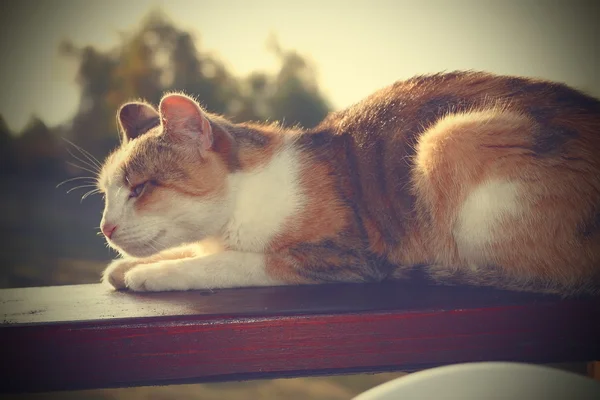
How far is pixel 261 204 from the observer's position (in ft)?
3.84

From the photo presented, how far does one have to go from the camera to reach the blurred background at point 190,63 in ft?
4.93

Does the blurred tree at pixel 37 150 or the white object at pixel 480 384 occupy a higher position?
the blurred tree at pixel 37 150


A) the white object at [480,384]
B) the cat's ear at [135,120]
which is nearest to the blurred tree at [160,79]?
the cat's ear at [135,120]

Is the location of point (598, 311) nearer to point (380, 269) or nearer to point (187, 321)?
point (380, 269)

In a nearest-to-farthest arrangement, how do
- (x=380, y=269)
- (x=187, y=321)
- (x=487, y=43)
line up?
(x=187, y=321)
(x=380, y=269)
(x=487, y=43)

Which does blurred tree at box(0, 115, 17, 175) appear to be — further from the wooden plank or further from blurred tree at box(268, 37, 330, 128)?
blurred tree at box(268, 37, 330, 128)

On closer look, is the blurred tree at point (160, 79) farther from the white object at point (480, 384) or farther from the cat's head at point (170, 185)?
the white object at point (480, 384)

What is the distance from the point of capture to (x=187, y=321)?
876mm

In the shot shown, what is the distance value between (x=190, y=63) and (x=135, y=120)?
0.38 m

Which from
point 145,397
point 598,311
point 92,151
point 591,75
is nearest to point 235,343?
point 598,311

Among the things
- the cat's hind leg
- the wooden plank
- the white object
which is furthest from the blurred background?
the white object

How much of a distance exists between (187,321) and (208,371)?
10cm

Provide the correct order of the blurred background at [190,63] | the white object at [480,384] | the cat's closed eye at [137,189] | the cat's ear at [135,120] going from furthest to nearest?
the blurred background at [190,63]
the cat's ear at [135,120]
the cat's closed eye at [137,189]
the white object at [480,384]

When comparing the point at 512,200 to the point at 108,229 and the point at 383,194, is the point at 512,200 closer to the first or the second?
the point at 383,194
